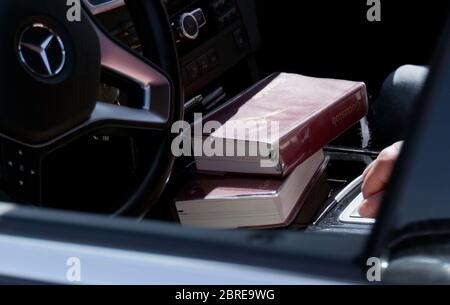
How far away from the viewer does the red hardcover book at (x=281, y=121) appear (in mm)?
1668

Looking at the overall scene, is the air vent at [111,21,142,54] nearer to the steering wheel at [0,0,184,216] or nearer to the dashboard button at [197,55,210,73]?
the steering wheel at [0,0,184,216]

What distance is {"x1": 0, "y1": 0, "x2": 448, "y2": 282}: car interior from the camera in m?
1.35

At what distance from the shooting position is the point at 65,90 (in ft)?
4.54

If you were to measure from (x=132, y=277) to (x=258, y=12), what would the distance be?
1.52 meters

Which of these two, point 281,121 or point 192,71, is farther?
point 192,71

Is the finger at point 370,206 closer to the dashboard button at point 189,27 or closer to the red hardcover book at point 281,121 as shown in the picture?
the red hardcover book at point 281,121

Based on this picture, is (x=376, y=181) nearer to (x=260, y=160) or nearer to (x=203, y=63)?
(x=260, y=160)

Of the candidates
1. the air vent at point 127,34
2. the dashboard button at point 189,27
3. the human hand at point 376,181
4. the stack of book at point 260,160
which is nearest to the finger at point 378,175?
the human hand at point 376,181

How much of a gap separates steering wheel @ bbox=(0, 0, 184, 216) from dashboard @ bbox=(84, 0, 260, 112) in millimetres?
305

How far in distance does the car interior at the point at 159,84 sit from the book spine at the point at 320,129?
9 cm

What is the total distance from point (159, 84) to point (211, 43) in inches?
28.0

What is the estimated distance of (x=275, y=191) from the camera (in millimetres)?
1636

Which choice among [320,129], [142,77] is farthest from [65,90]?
[320,129]
